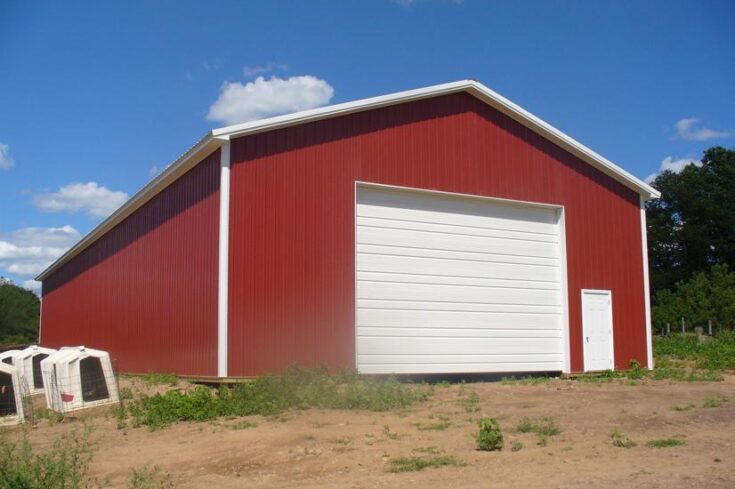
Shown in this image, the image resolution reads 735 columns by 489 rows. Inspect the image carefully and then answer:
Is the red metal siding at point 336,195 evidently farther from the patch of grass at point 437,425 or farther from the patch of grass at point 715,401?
the patch of grass at point 715,401

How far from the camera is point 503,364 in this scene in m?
17.7

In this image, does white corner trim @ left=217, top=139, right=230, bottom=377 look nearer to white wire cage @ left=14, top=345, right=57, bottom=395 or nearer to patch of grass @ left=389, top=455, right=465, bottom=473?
white wire cage @ left=14, top=345, right=57, bottom=395

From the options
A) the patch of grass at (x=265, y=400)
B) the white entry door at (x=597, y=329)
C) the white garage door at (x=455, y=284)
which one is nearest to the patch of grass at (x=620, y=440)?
the patch of grass at (x=265, y=400)

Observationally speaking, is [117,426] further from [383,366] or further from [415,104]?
[415,104]

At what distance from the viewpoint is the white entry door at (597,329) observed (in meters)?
18.8

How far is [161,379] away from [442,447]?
28.1ft

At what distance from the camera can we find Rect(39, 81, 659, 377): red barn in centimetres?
1470

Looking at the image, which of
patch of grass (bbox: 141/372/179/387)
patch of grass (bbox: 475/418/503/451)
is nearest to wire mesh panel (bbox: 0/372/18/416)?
patch of grass (bbox: 141/372/179/387)

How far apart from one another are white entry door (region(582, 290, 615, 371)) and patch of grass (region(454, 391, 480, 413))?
6.15m

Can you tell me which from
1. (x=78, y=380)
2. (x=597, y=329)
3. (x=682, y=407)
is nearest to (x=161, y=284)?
(x=78, y=380)

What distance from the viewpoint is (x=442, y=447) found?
29.4 feet

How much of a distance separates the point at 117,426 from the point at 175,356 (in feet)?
15.9

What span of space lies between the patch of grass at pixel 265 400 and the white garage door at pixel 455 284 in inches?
117

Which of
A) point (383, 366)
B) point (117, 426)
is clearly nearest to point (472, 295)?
point (383, 366)
